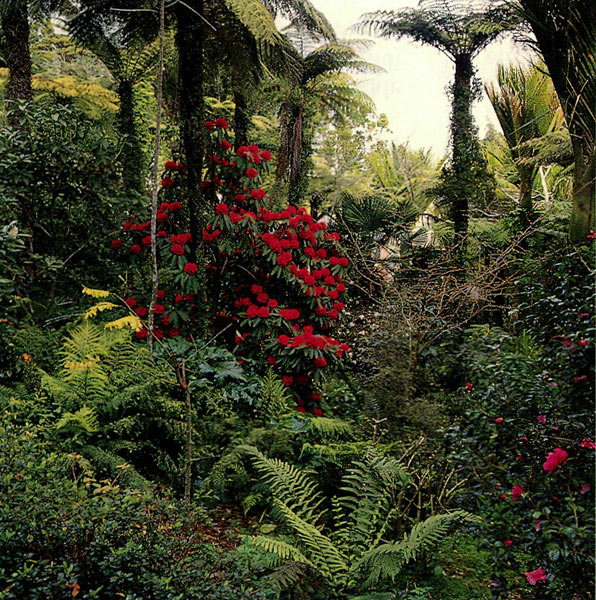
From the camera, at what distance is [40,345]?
11.6ft

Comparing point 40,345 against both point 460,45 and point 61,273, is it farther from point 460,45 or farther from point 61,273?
point 460,45

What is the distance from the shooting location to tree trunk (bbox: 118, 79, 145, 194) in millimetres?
6543

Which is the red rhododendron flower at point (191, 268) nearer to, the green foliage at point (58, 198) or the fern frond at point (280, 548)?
the green foliage at point (58, 198)

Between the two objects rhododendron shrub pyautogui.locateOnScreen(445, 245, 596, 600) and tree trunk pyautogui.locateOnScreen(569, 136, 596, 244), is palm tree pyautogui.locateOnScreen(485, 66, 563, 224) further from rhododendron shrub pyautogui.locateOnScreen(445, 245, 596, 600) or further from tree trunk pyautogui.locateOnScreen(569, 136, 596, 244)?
rhododendron shrub pyautogui.locateOnScreen(445, 245, 596, 600)

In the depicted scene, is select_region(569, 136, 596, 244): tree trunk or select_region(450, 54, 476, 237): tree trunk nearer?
select_region(569, 136, 596, 244): tree trunk

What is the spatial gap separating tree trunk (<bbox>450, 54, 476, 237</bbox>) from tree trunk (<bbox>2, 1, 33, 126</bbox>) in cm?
567

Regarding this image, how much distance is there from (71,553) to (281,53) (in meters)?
4.76

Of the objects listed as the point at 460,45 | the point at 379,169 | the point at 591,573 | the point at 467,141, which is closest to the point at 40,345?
the point at 591,573

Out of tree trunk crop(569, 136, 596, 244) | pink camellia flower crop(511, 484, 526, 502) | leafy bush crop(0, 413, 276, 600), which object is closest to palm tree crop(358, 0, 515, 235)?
tree trunk crop(569, 136, 596, 244)

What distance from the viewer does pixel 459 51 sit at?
28.2ft

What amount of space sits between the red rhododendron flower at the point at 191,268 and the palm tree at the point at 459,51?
4.96m

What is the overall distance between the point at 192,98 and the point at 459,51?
5.64 m

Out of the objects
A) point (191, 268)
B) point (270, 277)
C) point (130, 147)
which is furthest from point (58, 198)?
point (130, 147)

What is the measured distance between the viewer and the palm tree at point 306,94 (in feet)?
29.9
